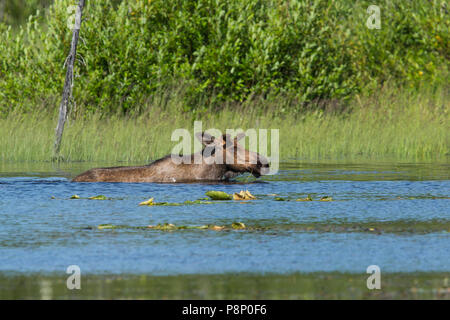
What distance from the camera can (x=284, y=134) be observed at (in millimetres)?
26531

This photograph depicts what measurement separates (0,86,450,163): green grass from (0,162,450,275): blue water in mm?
5560

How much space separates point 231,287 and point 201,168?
8.71 meters

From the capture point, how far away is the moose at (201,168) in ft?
51.3

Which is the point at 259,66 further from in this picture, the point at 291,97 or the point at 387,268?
the point at 387,268

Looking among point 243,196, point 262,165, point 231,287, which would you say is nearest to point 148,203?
point 243,196

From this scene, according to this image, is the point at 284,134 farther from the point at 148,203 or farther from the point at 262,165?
the point at 148,203

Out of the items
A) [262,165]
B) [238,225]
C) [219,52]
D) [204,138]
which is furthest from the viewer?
[219,52]

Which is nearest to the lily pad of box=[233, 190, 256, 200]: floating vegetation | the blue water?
the blue water

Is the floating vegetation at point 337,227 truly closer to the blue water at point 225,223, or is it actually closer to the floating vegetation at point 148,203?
the blue water at point 225,223

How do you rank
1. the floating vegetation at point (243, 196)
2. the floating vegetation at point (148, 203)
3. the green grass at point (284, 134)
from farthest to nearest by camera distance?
the green grass at point (284, 134) → the floating vegetation at point (243, 196) → the floating vegetation at point (148, 203)

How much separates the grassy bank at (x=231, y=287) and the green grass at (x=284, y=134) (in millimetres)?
15063

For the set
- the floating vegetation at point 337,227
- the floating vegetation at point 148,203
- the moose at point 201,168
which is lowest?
the floating vegetation at point 337,227

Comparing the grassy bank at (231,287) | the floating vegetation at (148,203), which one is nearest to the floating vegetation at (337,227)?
the floating vegetation at (148,203)

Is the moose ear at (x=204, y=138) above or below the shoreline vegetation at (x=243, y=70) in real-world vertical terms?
below
